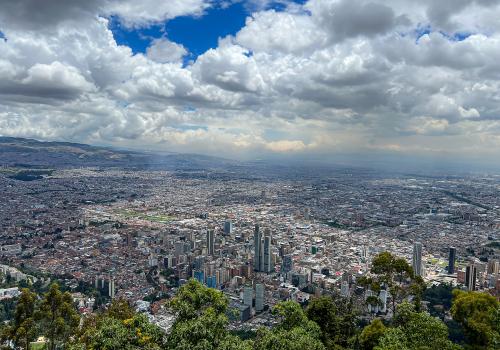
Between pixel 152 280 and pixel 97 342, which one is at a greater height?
pixel 97 342

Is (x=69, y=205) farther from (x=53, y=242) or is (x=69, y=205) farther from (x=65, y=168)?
(x=65, y=168)

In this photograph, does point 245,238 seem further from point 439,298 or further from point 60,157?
point 60,157

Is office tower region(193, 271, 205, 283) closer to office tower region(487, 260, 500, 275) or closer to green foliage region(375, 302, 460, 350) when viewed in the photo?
office tower region(487, 260, 500, 275)

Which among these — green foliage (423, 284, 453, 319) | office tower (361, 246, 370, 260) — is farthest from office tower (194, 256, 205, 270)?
green foliage (423, 284, 453, 319)

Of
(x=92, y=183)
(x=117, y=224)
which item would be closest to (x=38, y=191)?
(x=92, y=183)

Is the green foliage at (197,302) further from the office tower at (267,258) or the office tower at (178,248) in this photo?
the office tower at (178,248)

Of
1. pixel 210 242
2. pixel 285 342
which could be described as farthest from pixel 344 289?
pixel 285 342
